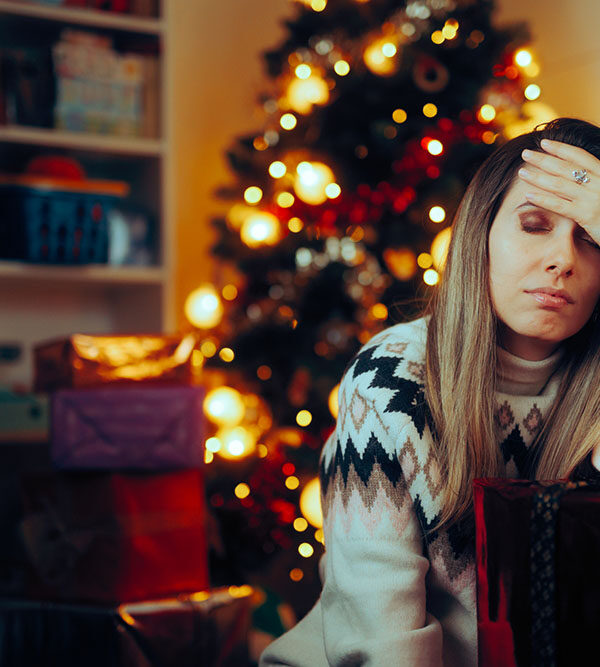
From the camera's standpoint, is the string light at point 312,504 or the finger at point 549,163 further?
the string light at point 312,504

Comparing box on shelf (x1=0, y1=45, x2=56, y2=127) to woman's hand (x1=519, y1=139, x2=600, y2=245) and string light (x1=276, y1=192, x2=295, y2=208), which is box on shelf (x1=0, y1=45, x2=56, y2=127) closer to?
string light (x1=276, y1=192, x2=295, y2=208)

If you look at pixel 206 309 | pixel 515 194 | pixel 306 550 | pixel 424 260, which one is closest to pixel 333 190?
pixel 424 260

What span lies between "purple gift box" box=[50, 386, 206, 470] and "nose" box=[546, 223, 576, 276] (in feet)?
2.71

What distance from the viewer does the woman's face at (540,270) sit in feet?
2.97

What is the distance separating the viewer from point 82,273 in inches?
78.6

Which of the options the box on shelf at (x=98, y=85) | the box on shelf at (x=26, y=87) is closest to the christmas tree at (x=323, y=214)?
the box on shelf at (x=98, y=85)

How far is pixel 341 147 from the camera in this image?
1.95 meters

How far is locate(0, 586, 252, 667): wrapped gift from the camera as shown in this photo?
4.62 ft

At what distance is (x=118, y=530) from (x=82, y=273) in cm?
76

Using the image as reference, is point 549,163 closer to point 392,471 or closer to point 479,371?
point 479,371

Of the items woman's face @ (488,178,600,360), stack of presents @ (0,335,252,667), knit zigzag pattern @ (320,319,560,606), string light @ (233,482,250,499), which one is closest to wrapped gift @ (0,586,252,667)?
stack of presents @ (0,335,252,667)

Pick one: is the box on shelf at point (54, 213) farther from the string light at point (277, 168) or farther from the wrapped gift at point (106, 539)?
the wrapped gift at point (106, 539)

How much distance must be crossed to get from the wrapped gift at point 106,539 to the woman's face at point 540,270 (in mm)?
851

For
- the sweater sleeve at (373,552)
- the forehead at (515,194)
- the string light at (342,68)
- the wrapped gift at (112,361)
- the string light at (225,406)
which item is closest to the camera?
the sweater sleeve at (373,552)
